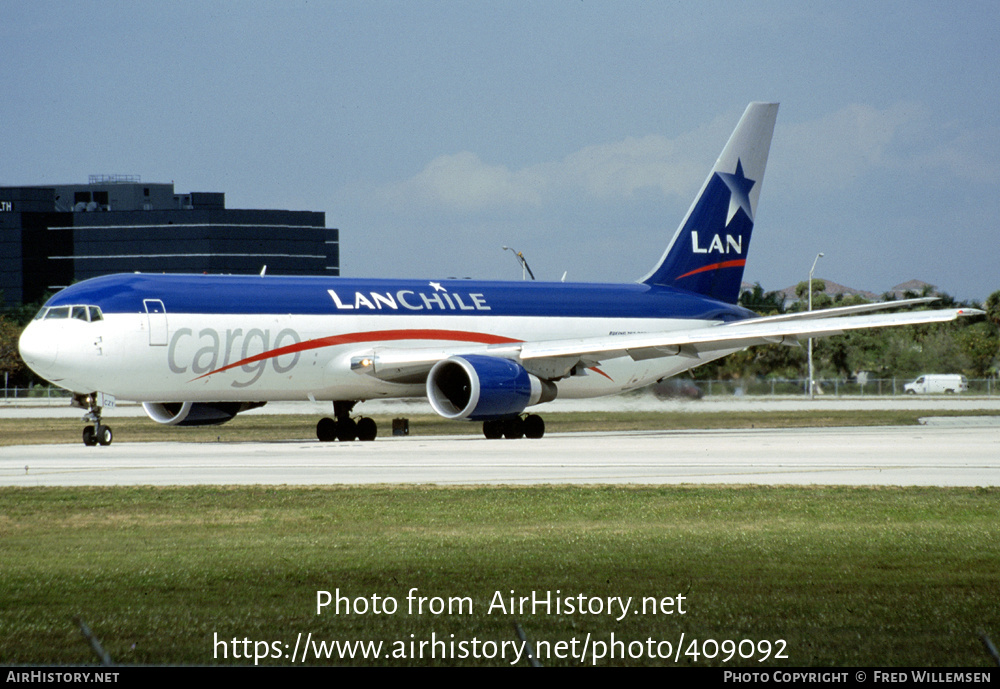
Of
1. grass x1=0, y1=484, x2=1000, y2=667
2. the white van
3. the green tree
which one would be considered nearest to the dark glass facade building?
the green tree

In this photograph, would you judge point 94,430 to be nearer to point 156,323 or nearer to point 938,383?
point 156,323

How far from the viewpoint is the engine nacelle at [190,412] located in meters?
37.8

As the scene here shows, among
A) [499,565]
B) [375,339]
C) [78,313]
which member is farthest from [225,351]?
[499,565]

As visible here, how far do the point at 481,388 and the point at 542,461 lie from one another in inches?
280

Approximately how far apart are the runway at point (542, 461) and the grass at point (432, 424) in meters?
4.34

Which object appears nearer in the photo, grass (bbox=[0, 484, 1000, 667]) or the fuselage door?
grass (bbox=[0, 484, 1000, 667])

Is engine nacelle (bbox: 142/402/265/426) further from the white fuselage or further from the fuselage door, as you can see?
the fuselage door

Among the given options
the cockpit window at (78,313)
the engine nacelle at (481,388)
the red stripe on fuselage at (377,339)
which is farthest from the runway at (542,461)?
the cockpit window at (78,313)

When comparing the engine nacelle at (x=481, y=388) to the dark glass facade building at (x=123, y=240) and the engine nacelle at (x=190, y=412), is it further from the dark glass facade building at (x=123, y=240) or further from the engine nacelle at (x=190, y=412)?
the dark glass facade building at (x=123, y=240)

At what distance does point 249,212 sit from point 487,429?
158714 mm

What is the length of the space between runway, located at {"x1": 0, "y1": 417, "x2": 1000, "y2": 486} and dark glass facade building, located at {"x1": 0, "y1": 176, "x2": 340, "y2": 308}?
154 m

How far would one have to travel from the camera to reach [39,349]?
33.8 meters

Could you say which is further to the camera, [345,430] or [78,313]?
[345,430]

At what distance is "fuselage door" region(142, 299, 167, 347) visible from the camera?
3456cm
